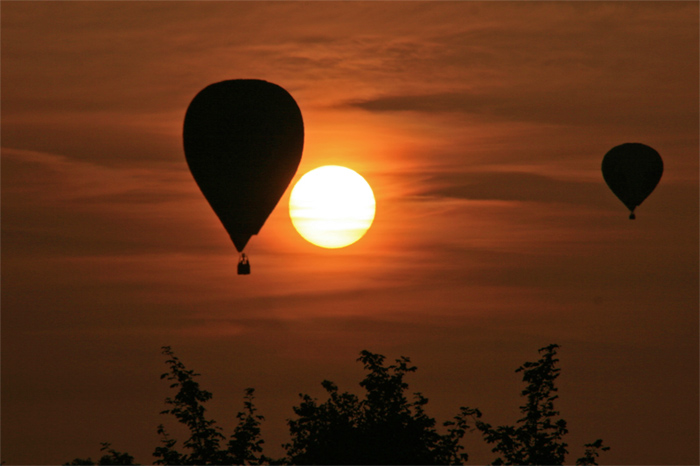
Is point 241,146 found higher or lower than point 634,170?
lower

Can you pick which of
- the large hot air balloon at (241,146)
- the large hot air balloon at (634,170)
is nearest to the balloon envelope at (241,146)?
the large hot air balloon at (241,146)

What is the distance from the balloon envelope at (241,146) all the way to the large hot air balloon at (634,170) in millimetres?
34993

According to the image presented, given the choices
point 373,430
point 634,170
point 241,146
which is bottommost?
point 373,430

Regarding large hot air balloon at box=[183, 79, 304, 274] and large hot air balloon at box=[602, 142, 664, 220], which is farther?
large hot air balloon at box=[602, 142, 664, 220]

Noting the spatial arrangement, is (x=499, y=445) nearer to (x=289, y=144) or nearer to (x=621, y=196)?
(x=289, y=144)

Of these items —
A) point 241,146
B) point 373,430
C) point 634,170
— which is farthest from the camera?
point 634,170

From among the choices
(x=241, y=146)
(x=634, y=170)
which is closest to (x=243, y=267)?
(x=241, y=146)

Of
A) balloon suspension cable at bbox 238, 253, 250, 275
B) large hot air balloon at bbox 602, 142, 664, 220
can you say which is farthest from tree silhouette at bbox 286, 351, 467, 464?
large hot air balloon at bbox 602, 142, 664, 220

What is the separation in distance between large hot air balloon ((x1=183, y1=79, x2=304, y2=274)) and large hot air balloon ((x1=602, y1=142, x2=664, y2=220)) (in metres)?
35.1

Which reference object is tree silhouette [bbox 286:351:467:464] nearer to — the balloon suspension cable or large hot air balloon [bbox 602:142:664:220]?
the balloon suspension cable

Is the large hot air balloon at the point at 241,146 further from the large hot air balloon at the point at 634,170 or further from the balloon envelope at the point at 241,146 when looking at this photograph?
the large hot air balloon at the point at 634,170

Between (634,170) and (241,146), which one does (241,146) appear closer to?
(241,146)

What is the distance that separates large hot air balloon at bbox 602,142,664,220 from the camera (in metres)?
78.3

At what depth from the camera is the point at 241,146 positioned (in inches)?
1930
